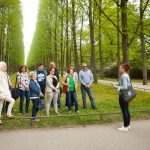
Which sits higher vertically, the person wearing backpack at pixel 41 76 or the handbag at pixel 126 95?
the person wearing backpack at pixel 41 76

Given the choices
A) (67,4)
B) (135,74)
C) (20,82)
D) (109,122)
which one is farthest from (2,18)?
(109,122)

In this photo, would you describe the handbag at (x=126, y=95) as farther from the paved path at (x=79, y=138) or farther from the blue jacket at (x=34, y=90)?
the blue jacket at (x=34, y=90)

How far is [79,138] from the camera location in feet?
28.5

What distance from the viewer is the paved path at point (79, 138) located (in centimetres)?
780

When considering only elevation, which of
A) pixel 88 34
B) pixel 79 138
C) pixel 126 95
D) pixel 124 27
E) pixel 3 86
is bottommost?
pixel 79 138

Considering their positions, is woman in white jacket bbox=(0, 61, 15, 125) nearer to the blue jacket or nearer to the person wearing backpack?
the blue jacket

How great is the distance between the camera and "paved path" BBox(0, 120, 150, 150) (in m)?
7.80

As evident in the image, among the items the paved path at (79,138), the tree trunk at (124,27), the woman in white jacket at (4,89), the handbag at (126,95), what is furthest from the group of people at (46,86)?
the tree trunk at (124,27)

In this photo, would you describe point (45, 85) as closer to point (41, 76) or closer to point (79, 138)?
point (41, 76)

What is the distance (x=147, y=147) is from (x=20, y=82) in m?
6.10

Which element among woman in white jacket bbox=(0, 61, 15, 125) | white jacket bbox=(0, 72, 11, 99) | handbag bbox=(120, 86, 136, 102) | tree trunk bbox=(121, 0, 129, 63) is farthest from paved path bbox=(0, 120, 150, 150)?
tree trunk bbox=(121, 0, 129, 63)

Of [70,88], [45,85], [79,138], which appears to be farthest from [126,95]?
[45,85]

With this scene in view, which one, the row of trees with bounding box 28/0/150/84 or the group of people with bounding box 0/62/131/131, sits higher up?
the row of trees with bounding box 28/0/150/84

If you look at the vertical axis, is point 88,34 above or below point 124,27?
above
